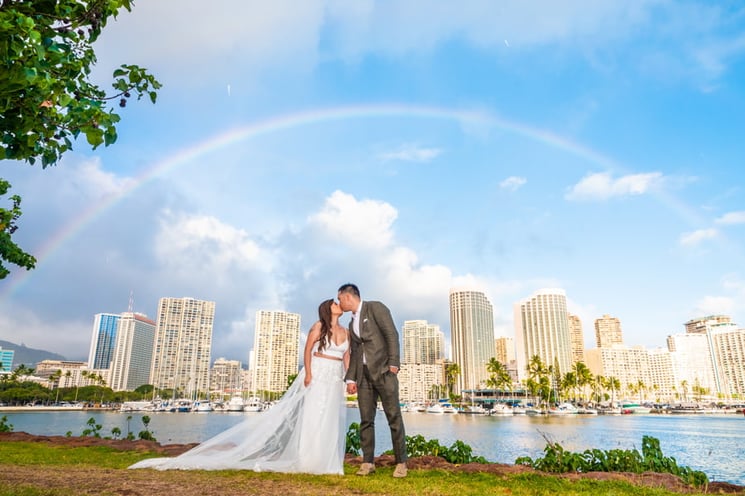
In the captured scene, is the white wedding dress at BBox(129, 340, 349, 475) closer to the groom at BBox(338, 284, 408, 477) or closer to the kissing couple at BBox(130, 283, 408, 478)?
the kissing couple at BBox(130, 283, 408, 478)

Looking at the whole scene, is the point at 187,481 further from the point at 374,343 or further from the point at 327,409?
the point at 374,343

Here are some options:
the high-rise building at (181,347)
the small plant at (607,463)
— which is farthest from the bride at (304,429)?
the high-rise building at (181,347)

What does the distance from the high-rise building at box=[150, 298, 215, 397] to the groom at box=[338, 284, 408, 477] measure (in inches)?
7853

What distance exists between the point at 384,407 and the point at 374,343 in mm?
975

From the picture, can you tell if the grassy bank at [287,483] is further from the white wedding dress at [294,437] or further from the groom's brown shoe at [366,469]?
the white wedding dress at [294,437]

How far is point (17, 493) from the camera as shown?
15.6ft

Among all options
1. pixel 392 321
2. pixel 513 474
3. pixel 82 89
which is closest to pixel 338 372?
pixel 392 321

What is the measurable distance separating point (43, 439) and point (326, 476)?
37.6 ft

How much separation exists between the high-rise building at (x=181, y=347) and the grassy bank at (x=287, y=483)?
7843 inches

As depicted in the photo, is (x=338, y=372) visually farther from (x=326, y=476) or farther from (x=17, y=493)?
(x=17, y=493)

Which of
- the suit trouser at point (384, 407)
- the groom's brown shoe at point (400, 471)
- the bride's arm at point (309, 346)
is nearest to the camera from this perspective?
the groom's brown shoe at point (400, 471)

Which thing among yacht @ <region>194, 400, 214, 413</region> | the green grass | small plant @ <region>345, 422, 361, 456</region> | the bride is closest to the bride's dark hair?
the bride

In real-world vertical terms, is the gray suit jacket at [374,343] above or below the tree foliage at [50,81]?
below

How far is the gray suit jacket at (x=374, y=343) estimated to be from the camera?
723cm
